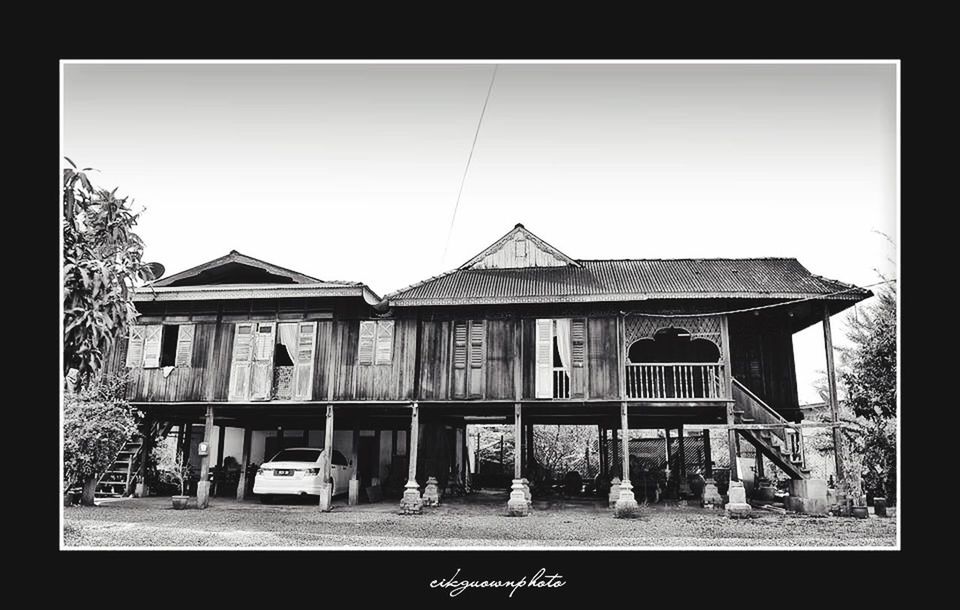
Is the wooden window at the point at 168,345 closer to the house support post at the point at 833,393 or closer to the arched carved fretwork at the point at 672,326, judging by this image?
the arched carved fretwork at the point at 672,326

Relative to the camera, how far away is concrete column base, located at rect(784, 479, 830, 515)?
15375 mm

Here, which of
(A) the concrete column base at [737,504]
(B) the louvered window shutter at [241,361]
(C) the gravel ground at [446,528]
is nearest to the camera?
(C) the gravel ground at [446,528]

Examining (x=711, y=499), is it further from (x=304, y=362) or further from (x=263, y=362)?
(x=263, y=362)

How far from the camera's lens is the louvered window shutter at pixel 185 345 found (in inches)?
712

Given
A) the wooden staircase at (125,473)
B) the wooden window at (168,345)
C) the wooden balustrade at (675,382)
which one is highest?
the wooden window at (168,345)

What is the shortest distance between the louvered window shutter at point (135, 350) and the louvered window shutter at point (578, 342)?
11133 millimetres

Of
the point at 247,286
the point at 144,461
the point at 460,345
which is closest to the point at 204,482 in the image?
the point at 144,461

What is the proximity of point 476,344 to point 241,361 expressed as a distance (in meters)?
6.05

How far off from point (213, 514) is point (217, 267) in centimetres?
623

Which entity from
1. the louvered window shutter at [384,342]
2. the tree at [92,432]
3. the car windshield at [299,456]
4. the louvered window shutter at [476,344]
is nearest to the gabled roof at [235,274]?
the louvered window shutter at [384,342]

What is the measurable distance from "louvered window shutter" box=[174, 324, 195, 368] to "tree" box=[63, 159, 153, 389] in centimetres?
945

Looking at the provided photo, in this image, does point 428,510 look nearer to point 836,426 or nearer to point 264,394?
point 264,394

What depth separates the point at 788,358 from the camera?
18.6m

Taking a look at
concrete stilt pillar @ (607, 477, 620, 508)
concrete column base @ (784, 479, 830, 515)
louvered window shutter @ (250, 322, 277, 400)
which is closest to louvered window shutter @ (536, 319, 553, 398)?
concrete stilt pillar @ (607, 477, 620, 508)
